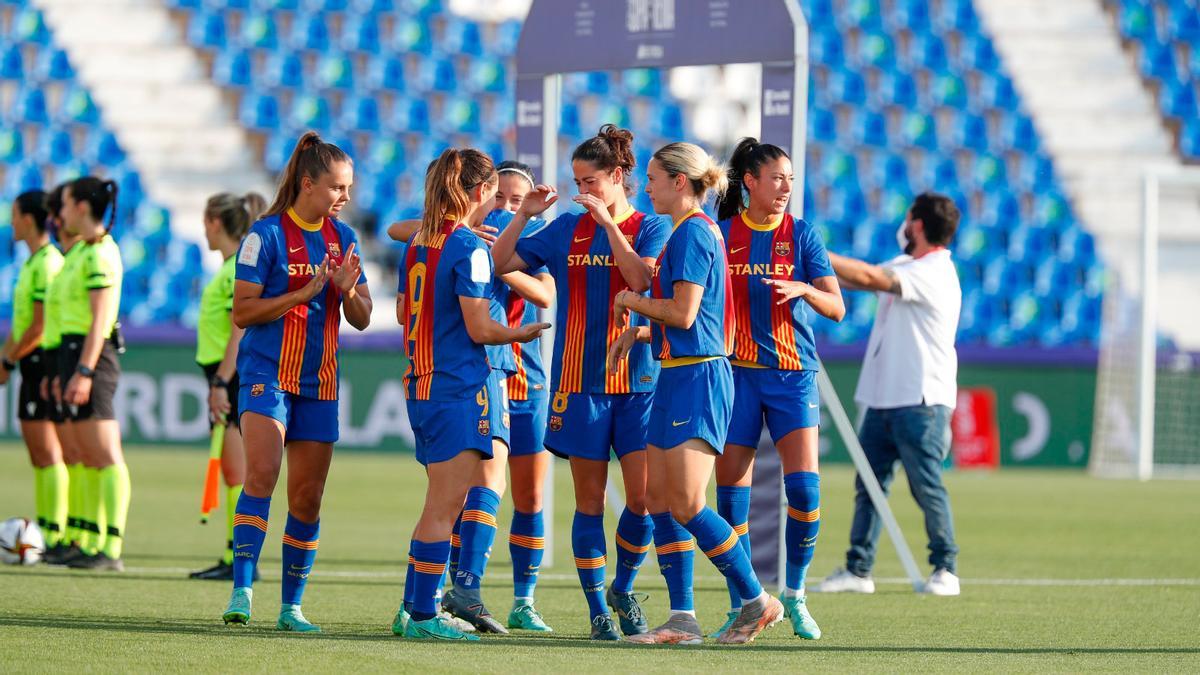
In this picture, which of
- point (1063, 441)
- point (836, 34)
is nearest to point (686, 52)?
point (1063, 441)

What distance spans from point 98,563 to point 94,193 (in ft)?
6.50

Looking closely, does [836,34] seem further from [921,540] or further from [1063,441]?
[921,540]

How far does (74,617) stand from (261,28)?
17759mm

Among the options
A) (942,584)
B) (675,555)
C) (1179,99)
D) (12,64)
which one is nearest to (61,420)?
(675,555)

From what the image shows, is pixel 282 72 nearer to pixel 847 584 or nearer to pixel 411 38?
pixel 411 38

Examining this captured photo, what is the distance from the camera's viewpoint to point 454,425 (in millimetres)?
5879

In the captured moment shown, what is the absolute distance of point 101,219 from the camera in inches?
344

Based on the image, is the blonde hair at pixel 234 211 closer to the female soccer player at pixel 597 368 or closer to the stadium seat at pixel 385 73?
the female soccer player at pixel 597 368

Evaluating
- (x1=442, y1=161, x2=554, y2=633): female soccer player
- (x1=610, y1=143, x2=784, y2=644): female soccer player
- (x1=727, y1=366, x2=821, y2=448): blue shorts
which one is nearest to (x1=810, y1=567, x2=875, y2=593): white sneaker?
(x1=727, y1=366, x2=821, y2=448): blue shorts

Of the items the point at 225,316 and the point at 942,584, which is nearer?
the point at 942,584

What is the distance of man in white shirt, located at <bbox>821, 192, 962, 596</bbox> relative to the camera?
8477mm

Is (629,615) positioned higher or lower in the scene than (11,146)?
lower

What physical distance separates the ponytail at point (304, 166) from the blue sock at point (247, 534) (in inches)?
44.1

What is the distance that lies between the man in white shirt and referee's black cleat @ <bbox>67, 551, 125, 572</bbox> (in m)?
3.78
